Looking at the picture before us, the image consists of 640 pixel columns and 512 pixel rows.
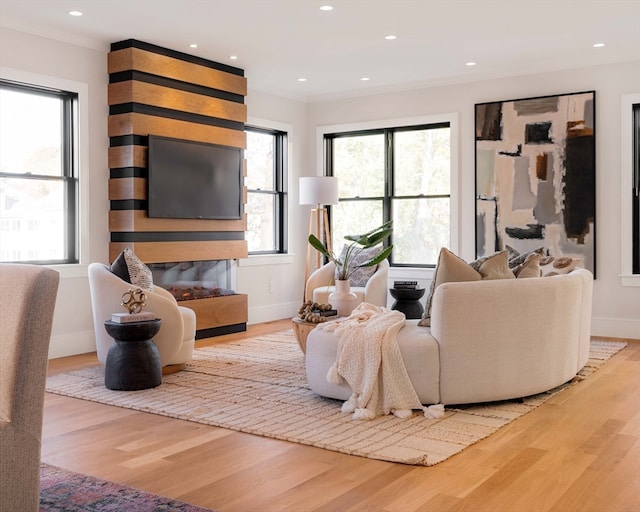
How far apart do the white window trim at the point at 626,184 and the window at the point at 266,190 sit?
3646mm

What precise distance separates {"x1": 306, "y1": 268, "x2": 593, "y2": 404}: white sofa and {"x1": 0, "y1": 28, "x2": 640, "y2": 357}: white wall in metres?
2.65

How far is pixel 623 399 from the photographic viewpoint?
414 cm

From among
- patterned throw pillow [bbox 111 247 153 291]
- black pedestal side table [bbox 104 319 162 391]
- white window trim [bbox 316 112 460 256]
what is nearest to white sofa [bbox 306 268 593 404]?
black pedestal side table [bbox 104 319 162 391]

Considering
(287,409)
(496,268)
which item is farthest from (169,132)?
(496,268)

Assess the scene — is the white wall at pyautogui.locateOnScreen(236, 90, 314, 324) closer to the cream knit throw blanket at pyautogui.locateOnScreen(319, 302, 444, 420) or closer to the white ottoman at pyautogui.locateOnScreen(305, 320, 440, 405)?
the white ottoman at pyautogui.locateOnScreen(305, 320, 440, 405)

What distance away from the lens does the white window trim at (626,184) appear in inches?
255

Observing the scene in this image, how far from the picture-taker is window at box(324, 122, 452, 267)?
7.68m

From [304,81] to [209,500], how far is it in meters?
5.75

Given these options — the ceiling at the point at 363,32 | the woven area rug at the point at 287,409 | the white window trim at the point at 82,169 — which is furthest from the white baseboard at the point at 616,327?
the white window trim at the point at 82,169

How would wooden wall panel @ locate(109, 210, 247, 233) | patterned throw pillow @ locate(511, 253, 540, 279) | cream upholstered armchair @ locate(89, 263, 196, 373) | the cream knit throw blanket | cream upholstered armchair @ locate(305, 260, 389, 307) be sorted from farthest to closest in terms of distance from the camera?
cream upholstered armchair @ locate(305, 260, 389, 307)
wooden wall panel @ locate(109, 210, 247, 233)
cream upholstered armchair @ locate(89, 263, 196, 373)
patterned throw pillow @ locate(511, 253, 540, 279)
the cream knit throw blanket

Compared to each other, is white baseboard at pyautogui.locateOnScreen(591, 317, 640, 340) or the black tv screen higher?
the black tv screen

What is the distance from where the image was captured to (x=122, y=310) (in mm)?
4676

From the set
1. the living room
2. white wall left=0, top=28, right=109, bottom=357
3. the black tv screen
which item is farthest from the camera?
the black tv screen

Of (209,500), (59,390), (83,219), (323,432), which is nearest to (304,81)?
(83,219)
